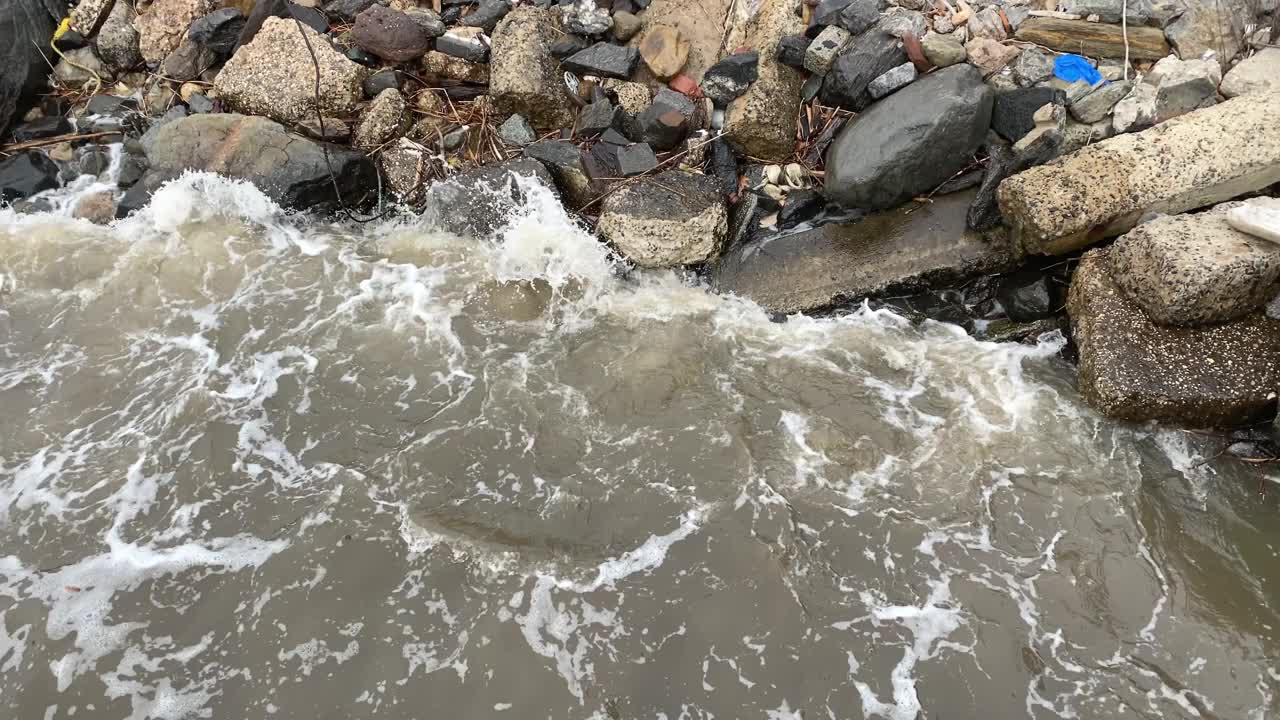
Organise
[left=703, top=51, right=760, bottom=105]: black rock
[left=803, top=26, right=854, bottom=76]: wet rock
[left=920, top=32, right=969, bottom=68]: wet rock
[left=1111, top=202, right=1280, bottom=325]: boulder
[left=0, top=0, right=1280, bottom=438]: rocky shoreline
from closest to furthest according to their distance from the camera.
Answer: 1. [left=1111, top=202, right=1280, bottom=325]: boulder
2. [left=0, top=0, right=1280, bottom=438]: rocky shoreline
3. [left=920, top=32, right=969, bottom=68]: wet rock
4. [left=803, top=26, right=854, bottom=76]: wet rock
5. [left=703, top=51, right=760, bottom=105]: black rock

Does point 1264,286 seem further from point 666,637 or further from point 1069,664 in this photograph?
point 666,637

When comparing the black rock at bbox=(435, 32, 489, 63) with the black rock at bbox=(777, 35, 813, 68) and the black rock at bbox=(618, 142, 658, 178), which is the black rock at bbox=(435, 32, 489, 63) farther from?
the black rock at bbox=(777, 35, 813, 68)

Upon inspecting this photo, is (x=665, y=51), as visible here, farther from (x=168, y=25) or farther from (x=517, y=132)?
(x=168, y=25)

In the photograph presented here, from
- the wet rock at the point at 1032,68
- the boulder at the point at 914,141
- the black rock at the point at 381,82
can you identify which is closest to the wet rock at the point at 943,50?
the boulder at the point at 914,141

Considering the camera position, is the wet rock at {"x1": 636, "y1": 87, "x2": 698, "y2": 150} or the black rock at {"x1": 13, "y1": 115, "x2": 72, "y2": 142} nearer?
the wet rock at {"x1": 636, "y1": 87, "x2": 698, "y2": 150}

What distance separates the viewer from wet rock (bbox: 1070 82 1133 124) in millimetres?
5445

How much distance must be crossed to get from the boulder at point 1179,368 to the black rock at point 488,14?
5503 millimetres

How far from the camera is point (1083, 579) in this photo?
4.11m

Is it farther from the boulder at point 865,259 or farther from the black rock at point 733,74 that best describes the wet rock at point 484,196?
the boulder at point 865,259

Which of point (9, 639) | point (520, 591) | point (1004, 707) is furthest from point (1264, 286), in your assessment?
point (9, 639)

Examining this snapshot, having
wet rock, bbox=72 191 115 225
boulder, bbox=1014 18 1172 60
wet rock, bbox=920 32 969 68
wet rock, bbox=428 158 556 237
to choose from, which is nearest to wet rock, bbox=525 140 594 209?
wet rock, bbox=428 158 556 237

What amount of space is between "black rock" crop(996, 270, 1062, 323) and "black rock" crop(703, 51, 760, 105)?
103 inches

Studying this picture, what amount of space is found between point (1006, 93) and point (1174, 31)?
1333 mm

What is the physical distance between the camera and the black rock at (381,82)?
267 inches
